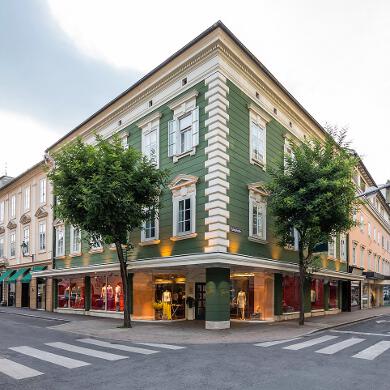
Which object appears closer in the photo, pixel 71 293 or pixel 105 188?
pixel 105 188

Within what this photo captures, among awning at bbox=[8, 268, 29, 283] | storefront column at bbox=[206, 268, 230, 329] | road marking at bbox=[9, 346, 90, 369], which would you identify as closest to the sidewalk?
storefront column at bbox=[206, 268, 230, 329]

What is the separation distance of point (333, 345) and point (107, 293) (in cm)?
1484

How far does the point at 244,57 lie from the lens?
20.2 m

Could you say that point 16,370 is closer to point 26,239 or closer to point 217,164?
point 217,164

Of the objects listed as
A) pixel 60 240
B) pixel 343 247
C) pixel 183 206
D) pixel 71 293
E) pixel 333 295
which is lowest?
pixel 333 295

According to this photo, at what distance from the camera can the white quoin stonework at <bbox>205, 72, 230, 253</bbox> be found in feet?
57.6

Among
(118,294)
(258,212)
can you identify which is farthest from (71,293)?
(258,212)

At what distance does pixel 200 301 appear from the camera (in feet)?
69.9

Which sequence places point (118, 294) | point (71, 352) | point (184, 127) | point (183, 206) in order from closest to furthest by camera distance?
1. point (71, 352)
2. point (183, 206)
3. point (184, 127)
4. point (118, 294)

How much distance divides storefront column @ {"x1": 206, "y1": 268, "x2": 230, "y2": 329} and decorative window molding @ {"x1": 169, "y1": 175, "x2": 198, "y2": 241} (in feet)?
6.60

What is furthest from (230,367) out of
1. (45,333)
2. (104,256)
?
(104,256)

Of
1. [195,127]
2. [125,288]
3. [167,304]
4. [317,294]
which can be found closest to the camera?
[125,288]

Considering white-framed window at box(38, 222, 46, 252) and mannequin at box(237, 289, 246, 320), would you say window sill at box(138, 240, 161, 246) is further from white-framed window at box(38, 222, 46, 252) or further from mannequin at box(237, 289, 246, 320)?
white-framed window at box(38, 222, 46, 252)

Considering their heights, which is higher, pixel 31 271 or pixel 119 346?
pixel 31 271
